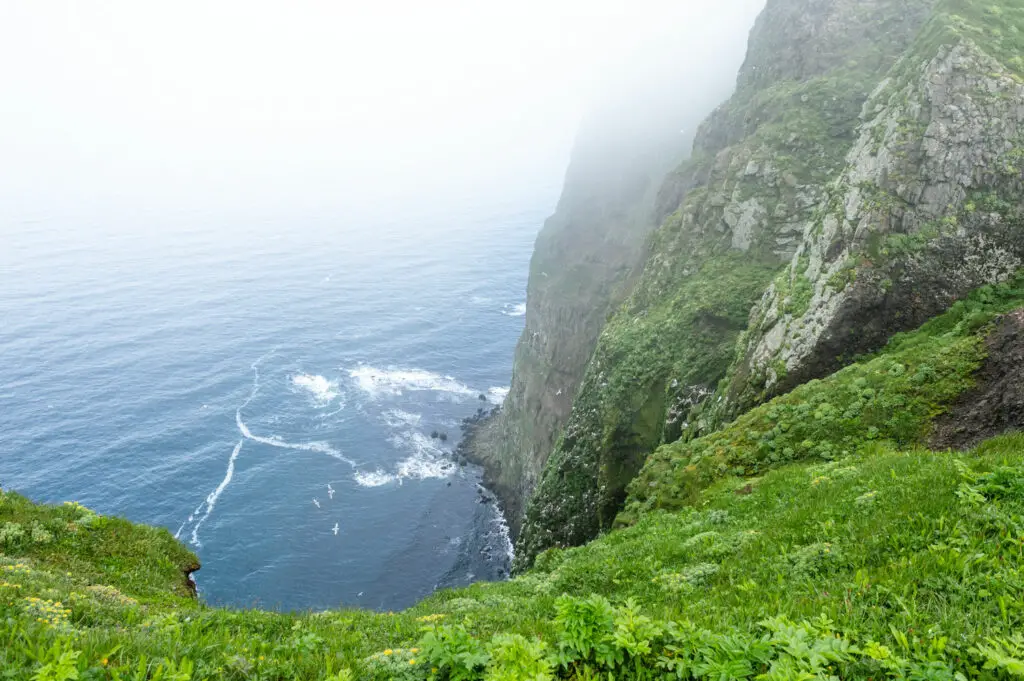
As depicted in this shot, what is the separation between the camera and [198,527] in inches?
2717

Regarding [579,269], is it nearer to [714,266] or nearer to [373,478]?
[373,478]

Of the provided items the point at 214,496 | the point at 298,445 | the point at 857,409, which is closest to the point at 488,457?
the point at 298,445

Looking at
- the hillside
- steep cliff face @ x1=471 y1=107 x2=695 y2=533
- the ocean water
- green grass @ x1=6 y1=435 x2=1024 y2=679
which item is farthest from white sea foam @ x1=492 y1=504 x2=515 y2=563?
green grass @ x1=6 y1=435 x2=1024 y2=679

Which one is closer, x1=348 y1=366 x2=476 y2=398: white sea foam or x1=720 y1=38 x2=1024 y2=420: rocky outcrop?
x1=720 y1=38 x2=1024 y2=420: rocky outcrop

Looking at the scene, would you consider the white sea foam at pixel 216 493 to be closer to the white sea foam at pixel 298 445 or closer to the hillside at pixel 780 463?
the white sea foam at pixel 298 445

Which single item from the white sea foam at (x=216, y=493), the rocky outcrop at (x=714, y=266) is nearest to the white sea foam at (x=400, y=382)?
the white sea foam at (x=216, y=493)

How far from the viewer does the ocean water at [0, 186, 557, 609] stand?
68.2m

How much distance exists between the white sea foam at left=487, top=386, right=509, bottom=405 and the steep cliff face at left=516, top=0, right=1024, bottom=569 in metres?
55.5

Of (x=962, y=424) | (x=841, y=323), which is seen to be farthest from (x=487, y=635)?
(x=841, y=323)

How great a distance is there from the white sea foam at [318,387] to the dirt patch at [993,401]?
91.7m

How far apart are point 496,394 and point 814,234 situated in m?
79.2

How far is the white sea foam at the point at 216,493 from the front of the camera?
6771 cm

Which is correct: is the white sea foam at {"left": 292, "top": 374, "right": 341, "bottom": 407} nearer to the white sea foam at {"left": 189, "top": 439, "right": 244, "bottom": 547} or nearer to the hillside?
the white sea foam at {"left": 189, "top": 439, "right": 244, "bottom": 547}

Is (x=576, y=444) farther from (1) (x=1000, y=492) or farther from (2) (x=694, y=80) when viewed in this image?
(2) (x=694, y=80)
